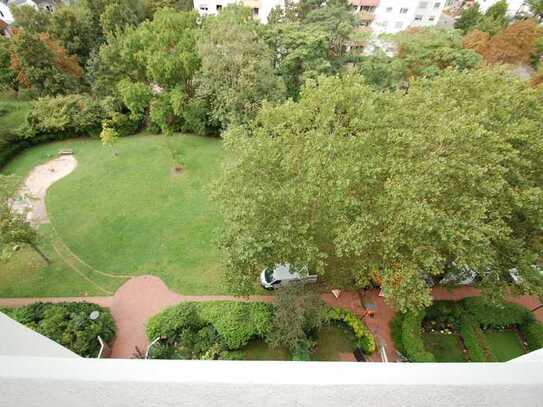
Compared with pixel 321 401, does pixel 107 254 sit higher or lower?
lower

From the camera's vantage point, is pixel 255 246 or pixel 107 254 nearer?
pixel 255 246

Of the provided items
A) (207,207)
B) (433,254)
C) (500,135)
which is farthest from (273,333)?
(500,135)

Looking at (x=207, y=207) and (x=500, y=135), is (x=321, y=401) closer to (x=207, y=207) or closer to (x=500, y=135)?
(x=500, y=135)

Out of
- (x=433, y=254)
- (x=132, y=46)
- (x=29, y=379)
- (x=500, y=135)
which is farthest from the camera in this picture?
(x=132, y=46)

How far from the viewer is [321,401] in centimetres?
332

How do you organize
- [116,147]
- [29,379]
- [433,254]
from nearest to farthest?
[29,379] → [433,254] → [116,147]

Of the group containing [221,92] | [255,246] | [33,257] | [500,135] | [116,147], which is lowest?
[33,257]

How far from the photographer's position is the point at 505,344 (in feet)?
48.8

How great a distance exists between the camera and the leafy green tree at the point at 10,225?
44.5 ft

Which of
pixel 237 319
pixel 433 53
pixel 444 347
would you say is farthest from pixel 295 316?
pixel 433 53

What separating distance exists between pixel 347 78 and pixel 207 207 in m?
12.0

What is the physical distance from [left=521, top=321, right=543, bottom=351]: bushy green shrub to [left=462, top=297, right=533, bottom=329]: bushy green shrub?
1.02ft

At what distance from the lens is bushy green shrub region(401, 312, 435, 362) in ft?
42.6

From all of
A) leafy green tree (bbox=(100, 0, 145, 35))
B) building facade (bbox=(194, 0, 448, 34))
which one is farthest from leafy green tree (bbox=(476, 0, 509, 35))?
leafy green tree (bbox=(100, 0, 145, 35))
